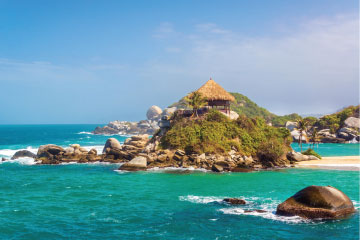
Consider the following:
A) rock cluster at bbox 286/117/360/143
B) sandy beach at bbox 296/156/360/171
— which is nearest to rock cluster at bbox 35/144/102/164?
sandy beach at bbox 296/156/360/171

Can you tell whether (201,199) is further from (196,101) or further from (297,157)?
(297,157)

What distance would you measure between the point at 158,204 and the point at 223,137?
26.1m

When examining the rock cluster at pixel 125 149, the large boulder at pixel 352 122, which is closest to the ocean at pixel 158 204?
the rock cluster at pixel 125 149

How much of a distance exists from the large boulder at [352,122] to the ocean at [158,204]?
2656 inches

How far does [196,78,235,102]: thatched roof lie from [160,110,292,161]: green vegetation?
2.62 metres

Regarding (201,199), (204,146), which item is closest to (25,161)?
(204,146)

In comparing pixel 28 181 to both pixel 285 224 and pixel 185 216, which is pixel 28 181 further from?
pixel 285 224

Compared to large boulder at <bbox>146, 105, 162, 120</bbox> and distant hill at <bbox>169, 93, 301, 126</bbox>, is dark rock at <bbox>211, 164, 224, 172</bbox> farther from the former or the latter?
large boulder at <bbox>146, 105, 162, 120</bbox>

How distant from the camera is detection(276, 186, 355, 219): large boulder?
2136 cm

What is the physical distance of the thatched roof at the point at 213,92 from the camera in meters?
55.4

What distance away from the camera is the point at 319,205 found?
2161cm

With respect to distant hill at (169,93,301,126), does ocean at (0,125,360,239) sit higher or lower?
lower

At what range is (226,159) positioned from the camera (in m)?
46.0

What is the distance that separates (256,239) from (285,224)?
3.26 meters
